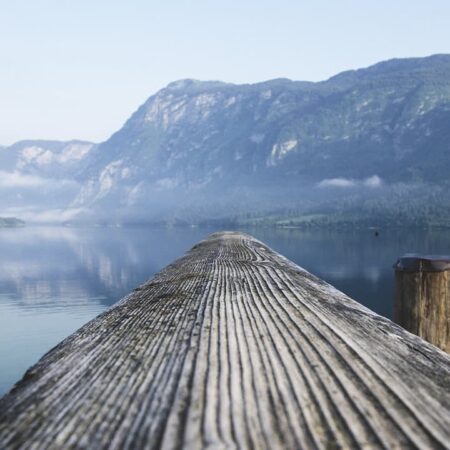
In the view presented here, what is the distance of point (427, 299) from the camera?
13.4ft

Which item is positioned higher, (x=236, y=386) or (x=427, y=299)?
(x=236, y=386)

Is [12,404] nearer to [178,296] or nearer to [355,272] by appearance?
[178,296]

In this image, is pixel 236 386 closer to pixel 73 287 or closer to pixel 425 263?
pixel 425 263

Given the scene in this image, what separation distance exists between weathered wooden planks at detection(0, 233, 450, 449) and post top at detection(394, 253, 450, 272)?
1.50 metres

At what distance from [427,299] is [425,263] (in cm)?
30

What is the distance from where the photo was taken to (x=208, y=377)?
1691 millimetres

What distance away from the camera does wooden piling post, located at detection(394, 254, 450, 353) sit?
4008 millimetres

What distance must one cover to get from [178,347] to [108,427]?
67 centimetres

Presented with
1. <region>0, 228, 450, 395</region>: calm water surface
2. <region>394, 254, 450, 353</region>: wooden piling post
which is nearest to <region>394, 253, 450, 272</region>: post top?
<region>394, 254, 450, 353</region>: wooden piling post

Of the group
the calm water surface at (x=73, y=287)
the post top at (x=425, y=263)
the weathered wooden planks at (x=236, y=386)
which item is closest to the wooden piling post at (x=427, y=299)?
the post top at (x=425, y=263)

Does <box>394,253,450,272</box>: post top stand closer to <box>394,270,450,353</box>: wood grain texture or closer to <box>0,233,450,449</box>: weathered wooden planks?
<box>394,270,450,353</box>: wood grain texture

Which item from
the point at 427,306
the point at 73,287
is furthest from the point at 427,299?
the point at 73,287

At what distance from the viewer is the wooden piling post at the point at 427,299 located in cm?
401

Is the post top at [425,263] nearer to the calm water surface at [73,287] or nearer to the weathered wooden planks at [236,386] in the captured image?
the weathered wooden planks at [236,386]
